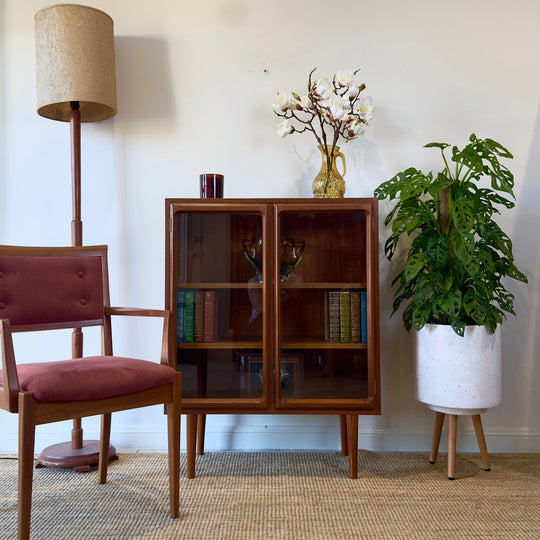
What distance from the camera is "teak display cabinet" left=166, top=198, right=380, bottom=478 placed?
2.18 meters

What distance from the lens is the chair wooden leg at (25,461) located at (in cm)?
145

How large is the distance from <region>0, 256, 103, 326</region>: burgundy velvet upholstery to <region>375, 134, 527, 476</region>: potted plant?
1.16 m

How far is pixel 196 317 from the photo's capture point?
2225 millimetres

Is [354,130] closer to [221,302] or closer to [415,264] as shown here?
[415,264]

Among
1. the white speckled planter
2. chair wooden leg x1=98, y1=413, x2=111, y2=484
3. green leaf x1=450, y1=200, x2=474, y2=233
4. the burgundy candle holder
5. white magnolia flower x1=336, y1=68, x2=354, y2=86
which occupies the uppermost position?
white magnolia flower x1=336, y1=68, x2=354, y2=86

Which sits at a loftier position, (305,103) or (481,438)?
(305,103)

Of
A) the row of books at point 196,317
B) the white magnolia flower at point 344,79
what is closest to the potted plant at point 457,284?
the white magnolia flower at point 344,79

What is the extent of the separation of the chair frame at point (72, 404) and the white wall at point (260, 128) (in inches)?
20.9

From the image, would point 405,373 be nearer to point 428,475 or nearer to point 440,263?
point 428,475

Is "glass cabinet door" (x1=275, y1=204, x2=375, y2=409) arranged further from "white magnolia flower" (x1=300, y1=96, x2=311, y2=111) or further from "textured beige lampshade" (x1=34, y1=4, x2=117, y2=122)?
"textured beige lampshade" (x1=34, y1=4, x2=117, y2=122)

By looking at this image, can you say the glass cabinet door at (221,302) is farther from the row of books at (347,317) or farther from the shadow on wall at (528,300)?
the shadow on wall at (528,300)

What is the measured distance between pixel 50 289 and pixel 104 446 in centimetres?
60

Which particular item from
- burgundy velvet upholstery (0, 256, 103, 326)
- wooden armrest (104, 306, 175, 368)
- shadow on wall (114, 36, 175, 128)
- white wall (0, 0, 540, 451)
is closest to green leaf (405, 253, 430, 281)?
white wall (0, 0, 540, 451)

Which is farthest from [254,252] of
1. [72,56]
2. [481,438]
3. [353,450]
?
[481,438]
